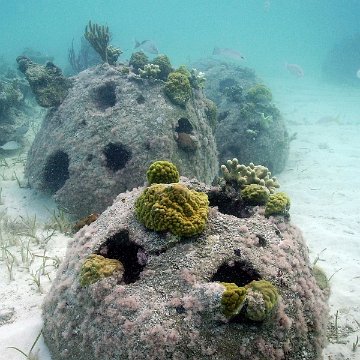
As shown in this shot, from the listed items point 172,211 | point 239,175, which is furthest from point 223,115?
point 172,211

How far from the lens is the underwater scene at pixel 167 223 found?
9.58 feet

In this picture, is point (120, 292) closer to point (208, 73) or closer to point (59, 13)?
point (208, 73)

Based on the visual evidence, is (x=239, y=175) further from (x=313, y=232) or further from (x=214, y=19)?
(x=214, y=19)

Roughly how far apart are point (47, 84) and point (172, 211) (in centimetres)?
641

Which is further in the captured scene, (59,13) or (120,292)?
(59,13)

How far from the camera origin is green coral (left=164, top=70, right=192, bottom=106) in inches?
307

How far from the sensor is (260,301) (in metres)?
2.77

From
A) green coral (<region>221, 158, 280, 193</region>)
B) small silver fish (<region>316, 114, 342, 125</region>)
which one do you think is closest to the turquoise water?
small silver fish (<region>316, 114, 342, 125</region>)

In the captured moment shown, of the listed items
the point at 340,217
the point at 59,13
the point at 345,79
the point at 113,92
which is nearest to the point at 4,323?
the point at 113,92

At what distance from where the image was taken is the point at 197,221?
11.3ft

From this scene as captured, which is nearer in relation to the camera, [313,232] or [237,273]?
[237,273]

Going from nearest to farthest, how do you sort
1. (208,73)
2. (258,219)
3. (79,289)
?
(79,289)
(258,219)
(208,73)

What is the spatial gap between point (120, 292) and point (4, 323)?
2.07 metres

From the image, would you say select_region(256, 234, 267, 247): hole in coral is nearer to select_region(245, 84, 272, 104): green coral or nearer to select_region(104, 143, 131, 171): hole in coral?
select_region(104, 143, 131, 171): hole in coral
